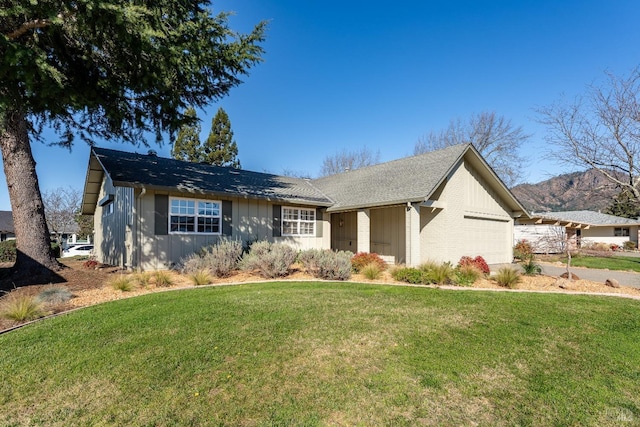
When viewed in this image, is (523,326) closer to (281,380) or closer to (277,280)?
(281,380)

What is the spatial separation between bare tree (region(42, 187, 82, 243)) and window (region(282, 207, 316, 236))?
29946 millimetres

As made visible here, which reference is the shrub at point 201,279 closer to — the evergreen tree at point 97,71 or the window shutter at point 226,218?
the window shutter at point 226,218

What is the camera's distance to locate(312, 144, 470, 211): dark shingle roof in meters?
11.6

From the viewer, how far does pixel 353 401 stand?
293 centimetres

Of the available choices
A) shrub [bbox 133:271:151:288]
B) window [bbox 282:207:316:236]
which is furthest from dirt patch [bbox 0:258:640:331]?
window [bbox 282:207:316:236]

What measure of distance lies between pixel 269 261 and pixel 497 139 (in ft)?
86.6

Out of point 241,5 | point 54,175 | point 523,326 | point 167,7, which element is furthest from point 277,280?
point 54,175

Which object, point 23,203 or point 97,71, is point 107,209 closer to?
point 23,203

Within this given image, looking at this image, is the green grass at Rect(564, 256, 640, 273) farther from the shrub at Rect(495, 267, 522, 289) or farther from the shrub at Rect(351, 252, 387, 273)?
the shrub at Rect(351, 252, 387, 273)

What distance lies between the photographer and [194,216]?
11461mm

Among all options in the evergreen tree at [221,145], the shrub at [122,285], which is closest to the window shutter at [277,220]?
the shrub at [122,285]

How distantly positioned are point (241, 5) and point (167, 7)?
3243mm

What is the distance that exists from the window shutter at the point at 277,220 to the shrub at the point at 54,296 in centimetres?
734

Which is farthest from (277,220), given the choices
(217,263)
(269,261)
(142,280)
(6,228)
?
(6,228)
